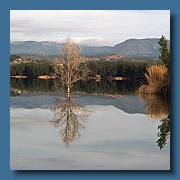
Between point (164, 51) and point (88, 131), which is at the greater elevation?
point (164, 51)

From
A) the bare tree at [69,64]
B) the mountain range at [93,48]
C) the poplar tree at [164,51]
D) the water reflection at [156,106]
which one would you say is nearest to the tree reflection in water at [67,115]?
the bare tree at [69,64]

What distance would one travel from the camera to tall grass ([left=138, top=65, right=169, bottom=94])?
26.0 ft

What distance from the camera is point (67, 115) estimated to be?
802 cm

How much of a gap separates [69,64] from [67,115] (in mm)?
584

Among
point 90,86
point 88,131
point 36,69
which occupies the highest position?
point 36,69

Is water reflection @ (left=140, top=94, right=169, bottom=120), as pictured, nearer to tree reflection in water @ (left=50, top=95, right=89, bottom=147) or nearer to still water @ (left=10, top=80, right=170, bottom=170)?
still water @ (left=10, top=80, right=170, bottom=170)

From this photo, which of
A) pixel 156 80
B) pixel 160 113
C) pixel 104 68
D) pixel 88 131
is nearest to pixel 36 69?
pixel 104 68

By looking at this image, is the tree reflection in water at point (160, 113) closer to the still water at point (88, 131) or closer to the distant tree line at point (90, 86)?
the still water at point (88, 131)

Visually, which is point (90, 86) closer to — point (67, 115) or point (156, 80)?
point (67, 115)

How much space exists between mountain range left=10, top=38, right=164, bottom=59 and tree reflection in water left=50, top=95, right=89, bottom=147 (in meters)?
0.57

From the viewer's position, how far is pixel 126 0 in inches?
309

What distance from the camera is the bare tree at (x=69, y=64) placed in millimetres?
8016

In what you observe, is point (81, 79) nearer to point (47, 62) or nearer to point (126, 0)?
point (47, 62)

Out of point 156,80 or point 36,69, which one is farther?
point 36,69
